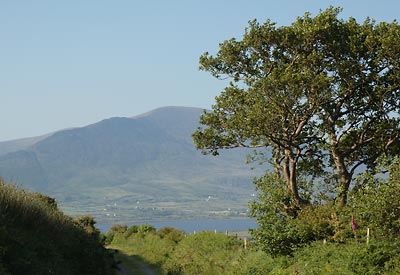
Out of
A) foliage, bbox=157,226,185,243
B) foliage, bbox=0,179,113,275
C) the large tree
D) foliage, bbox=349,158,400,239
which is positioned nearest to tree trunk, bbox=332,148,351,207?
the large tree

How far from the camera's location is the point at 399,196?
1211 inches

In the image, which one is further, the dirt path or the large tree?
the dirt path

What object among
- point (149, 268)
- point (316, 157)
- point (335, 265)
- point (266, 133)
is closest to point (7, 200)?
point (335, 265)

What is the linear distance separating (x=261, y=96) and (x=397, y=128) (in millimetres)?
9421

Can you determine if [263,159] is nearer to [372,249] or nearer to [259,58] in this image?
[259,58]

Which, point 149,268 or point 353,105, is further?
point 149,268

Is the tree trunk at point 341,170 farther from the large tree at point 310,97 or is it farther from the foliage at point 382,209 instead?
the foliage at point 382,209

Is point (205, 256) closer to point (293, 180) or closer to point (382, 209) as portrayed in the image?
point (293, 180)

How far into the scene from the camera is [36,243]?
2488 cm

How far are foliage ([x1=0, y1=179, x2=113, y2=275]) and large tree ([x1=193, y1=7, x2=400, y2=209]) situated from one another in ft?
42.8

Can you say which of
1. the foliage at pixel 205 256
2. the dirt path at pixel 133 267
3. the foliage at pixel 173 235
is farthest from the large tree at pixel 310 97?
the foliage at pixel 173 235

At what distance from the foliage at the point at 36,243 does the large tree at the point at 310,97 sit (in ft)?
42.8

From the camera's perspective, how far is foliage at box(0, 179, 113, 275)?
2153cm

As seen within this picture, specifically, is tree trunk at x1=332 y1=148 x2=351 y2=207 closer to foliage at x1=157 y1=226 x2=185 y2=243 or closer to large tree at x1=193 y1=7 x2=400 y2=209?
large tree at x1=193 y1=7 x2=400 y2=209
